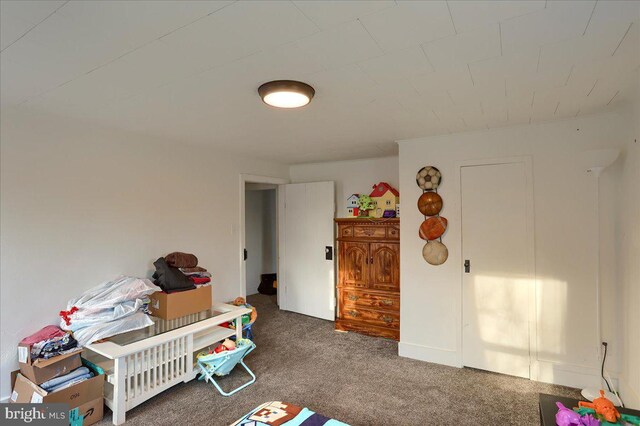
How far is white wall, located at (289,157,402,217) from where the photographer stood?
4.44 meters

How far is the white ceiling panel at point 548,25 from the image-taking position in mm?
1262

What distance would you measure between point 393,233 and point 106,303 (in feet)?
9.87

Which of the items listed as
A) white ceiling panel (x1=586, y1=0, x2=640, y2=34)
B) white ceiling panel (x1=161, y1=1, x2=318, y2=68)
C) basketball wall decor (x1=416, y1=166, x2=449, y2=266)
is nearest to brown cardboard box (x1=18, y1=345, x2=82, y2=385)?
white ceiling panel (x1=161, y1=1, x2=318, y2=68)

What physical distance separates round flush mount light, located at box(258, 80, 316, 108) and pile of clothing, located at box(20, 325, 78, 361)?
2254 millimetres

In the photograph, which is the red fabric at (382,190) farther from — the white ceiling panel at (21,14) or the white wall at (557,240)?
the white ceiling panel at (21,14)

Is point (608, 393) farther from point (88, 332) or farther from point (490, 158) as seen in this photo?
point (88, 332)

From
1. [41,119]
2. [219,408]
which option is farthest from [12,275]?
[219,408]

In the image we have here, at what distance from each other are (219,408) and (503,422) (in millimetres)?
2119

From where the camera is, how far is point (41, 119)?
2.48 metres

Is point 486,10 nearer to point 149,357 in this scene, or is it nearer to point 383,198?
point 383,198

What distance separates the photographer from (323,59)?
1.64 m

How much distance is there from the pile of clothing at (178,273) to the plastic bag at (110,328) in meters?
0.35

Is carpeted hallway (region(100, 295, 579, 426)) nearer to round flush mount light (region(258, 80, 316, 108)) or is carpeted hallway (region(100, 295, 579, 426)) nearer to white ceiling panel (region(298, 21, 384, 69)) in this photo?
round flush mount light (region(258, 80, 316, 108))

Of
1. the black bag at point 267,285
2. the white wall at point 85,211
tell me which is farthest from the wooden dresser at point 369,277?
the black bag at point 267,285
